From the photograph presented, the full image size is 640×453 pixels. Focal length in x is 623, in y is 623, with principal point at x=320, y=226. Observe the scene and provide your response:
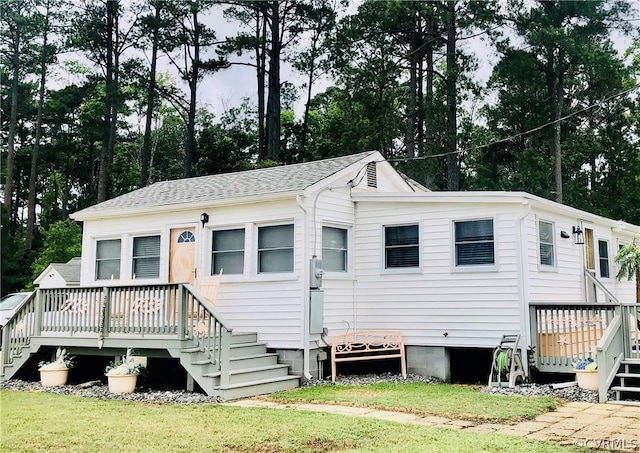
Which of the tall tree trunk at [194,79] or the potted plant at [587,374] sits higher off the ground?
the tall tree trunk at [194,79]

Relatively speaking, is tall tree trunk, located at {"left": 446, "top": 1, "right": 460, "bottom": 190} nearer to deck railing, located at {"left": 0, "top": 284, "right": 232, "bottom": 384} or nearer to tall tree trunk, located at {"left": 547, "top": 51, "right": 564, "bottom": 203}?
tall tree trunk, located at {"left": 547, "top": 51, "right": 564, "bottom": 203}

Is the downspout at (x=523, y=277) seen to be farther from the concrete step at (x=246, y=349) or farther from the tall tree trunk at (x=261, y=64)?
the tall tree trunk at (x=261, y=64)

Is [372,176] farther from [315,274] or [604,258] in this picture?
[604,258]

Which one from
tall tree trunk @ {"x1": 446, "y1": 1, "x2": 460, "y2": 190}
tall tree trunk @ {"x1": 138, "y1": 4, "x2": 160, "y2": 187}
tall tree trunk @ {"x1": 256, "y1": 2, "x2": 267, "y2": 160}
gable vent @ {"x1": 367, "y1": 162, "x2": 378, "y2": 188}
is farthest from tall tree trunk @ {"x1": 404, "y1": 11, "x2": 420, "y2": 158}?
gable vent @ {"x1": 367, "y1": 162, "x2": 378, "y2": 188}

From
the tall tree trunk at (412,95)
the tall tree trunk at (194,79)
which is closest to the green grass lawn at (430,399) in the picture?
the tall tree trunk at (412,95)

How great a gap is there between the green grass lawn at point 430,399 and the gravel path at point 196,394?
1.53 ft

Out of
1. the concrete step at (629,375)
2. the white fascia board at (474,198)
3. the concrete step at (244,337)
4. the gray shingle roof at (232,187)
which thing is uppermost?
the gray shingle roof at (232,187)

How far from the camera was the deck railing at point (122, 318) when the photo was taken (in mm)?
9305

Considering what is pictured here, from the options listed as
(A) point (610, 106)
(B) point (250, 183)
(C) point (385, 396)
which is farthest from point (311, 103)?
(C) point (385, 396)

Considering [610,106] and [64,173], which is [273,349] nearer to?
[610,106]

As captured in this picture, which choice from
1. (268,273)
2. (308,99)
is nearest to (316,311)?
(268,273)

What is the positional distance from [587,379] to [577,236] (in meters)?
4.06

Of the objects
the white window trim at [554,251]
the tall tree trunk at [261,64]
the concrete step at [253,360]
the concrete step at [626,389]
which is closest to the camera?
the concrete step at [626,389]

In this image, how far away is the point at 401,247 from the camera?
11.4 meters
